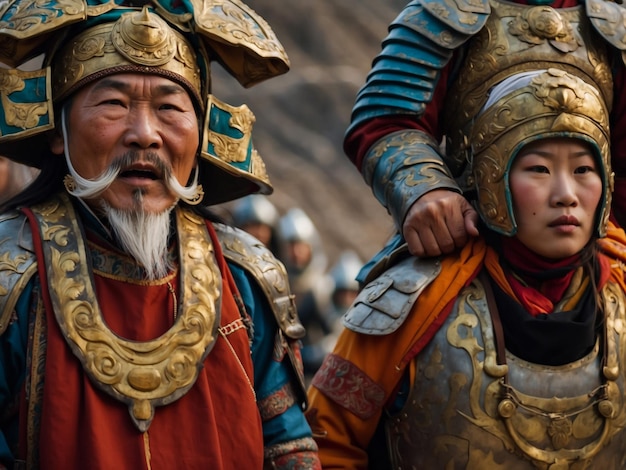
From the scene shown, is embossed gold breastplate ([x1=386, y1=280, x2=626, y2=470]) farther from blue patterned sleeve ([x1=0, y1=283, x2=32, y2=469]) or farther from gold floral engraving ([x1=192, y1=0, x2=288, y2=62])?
blue patterned sleeve ([x1=0, y1=283, x2=32, y2=469])

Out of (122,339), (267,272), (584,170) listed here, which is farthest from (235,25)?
(584,170)

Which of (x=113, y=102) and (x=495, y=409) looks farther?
(x=495, y=409)

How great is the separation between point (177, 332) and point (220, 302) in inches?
6.7

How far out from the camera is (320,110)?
2108 centimetres

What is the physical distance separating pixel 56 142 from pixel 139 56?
353mm

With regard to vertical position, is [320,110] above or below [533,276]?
below

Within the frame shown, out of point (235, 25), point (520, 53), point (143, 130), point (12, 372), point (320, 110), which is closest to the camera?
point (12, 372)

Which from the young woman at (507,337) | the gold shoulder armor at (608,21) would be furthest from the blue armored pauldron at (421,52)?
the gold shoulder armor at (608,21)

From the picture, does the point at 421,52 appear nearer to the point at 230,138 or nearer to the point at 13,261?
the point at 230,138

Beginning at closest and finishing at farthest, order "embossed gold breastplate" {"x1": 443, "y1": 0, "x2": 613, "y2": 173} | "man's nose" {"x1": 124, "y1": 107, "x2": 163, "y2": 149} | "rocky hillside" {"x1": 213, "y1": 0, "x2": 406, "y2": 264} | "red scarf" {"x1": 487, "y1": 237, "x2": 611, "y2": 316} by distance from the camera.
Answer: "man's nose" {"x1": 124, "y1": 107, "x2": 163, "y2": 149} → "red scarf" {"x1": 487, "y1": 237, "x2": 611, "y2": 316} → "embossed gold breastplate" {"x1": 443, "y1": 0, "x2": 613, "y2": 173} → "rocky hillside" {"x1": 213, "y1": 0, "x2": 406, "y2": 264}

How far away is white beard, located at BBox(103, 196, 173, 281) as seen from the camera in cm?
374

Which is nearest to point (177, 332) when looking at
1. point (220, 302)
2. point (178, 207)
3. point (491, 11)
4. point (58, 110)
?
point (220, 302)

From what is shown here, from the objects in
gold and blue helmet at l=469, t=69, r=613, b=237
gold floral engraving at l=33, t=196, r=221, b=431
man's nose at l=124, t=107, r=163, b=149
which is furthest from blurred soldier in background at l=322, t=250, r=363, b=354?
man's nose at l=124, t=107, r=163, b=149

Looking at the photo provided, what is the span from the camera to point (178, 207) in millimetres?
4000
